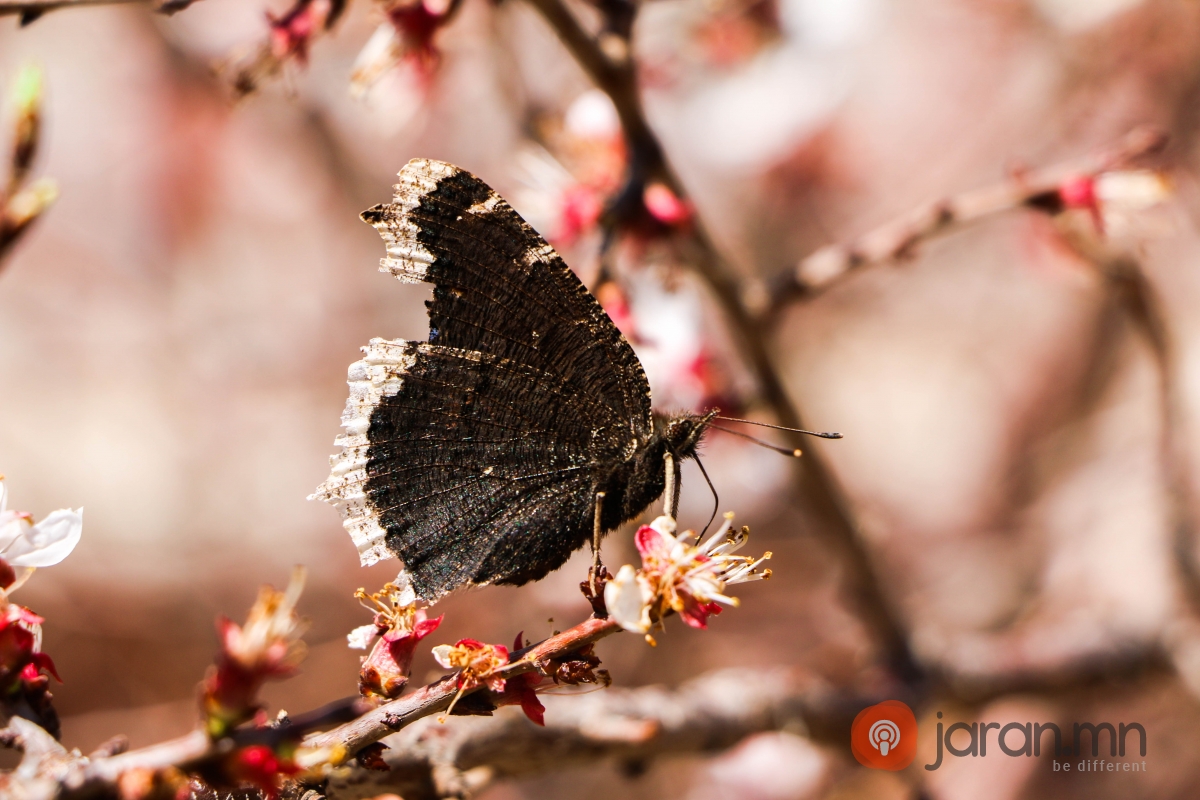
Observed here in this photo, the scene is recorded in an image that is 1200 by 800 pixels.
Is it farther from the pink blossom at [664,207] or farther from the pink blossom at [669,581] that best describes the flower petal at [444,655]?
the pink blossom at [664,207]

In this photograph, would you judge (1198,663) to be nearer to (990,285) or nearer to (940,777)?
(940,777)

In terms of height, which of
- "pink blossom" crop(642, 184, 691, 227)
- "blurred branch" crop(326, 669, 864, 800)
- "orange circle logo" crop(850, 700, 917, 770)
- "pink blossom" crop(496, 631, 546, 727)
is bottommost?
"orange circle logo" crop(850, 700, 917, 770)

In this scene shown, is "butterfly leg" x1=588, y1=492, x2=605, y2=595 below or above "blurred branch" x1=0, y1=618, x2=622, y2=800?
below

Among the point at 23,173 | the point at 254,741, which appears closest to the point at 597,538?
the point at 254,741

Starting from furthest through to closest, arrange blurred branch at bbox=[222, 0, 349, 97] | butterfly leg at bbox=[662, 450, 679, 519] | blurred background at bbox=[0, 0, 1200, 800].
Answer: blurred background at bbox=[0, 0, 1200, 800] → blurred branch at bbox=[222, 0, 349, 97] → butterfly leg at bbox=[662, 450, 679, 519]

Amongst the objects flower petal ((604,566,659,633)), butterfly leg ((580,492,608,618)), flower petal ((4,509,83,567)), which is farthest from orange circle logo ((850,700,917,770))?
flower petal ((4,509,83,567))

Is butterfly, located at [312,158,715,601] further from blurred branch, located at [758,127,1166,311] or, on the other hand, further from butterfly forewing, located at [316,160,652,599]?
blurred branch, located at [758,127,1166,311]

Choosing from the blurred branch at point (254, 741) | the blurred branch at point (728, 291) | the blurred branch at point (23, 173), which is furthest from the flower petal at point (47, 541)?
the blurred branch at point (728, 291)
